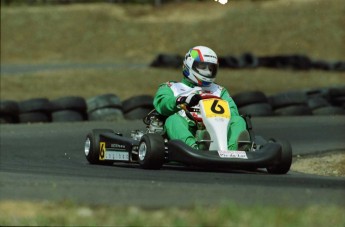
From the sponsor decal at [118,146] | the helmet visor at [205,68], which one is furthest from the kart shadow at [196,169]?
the helmet visor at [205,68]

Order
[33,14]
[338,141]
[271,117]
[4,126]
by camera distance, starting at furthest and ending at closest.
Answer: [33,14] → [271,117] → [4,126] → [338,141]

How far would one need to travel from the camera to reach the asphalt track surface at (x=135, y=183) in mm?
6777

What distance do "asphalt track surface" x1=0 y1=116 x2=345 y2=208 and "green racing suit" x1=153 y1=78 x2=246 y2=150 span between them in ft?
1.04

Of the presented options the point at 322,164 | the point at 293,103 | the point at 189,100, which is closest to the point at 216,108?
the point at 189,100

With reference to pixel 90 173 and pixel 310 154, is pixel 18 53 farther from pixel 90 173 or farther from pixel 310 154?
pixel 90 173

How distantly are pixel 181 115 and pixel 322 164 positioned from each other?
209 cm

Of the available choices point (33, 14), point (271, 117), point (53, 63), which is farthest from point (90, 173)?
point (33, 14)

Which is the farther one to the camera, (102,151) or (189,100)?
(102,151)

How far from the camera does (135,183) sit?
25.1ft

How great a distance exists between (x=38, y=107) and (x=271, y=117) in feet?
12.5

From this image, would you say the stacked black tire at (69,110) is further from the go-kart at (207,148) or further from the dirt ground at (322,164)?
the go-kart at (207,148)

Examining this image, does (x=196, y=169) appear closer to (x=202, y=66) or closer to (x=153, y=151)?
(x=153, y=151)

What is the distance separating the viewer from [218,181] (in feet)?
26.8

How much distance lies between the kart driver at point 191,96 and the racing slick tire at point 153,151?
0.84ft
